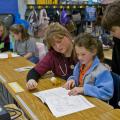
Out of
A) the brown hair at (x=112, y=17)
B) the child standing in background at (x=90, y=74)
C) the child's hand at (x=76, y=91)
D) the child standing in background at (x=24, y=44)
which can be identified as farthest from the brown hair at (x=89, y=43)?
the child standing in background at (x=24, y=44)

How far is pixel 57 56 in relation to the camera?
229 cm

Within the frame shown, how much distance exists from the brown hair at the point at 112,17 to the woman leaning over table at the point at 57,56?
0.51 metres

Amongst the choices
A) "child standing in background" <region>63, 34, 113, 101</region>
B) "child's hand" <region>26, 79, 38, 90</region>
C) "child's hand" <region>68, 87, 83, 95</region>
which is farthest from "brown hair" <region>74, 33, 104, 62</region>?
"child's hand" <region>26, 79, 38, 90</region>

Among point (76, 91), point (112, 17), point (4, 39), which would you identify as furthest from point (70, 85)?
point (4, 39)

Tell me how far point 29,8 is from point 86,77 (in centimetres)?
421

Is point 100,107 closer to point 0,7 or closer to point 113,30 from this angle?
point 113,30

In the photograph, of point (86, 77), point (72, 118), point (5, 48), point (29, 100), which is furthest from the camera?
point (5, 48)

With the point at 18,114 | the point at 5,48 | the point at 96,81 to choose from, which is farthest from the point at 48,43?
the point at 5,48

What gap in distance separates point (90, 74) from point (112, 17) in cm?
45

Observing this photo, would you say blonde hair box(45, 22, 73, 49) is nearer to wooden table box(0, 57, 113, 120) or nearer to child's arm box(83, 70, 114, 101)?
wooden table box(0, 57, 113, 120)

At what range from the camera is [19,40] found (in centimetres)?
379

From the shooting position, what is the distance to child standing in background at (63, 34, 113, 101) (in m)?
1.68

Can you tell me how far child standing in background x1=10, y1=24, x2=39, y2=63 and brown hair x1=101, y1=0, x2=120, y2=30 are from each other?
2.14 metres

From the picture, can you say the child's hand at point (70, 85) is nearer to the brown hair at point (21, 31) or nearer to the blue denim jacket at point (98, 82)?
the blue denim jacket at point (98, 82)
